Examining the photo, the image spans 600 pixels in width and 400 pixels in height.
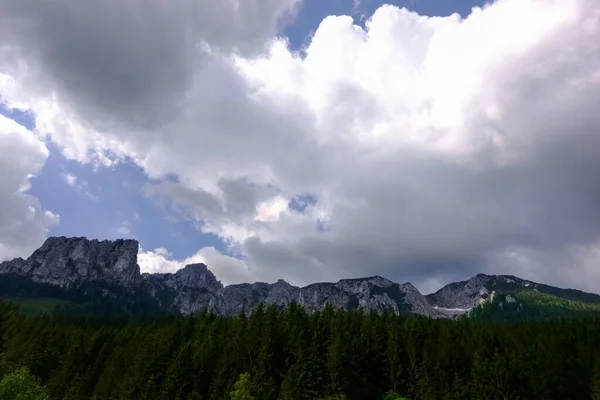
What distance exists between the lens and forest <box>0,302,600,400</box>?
3209 inches

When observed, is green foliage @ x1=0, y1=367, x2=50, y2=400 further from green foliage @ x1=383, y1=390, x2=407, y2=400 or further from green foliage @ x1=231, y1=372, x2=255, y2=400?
green foliage @ x1=383, y1=390, x2=407, y2=400

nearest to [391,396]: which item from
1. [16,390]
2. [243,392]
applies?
[243,392]

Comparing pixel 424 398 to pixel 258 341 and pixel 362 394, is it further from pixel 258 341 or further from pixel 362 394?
pixel 258 341

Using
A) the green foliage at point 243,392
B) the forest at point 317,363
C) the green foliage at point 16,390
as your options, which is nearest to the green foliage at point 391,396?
the forest at point 317,363

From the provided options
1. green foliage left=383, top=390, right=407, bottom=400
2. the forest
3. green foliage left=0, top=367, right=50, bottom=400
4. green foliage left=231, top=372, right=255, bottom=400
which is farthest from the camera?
green foliage left=383, top=390, right=407, bottom=400

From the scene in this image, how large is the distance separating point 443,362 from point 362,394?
20.8 meters

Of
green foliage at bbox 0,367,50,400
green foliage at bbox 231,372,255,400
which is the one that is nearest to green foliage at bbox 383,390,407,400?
green foliage at bbox 231,372,255,400

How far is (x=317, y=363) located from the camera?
94.1 meters

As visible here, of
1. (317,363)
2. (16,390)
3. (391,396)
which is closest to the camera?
(16,390)

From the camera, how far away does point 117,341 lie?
126438 mm

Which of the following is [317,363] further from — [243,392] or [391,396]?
[243,392]

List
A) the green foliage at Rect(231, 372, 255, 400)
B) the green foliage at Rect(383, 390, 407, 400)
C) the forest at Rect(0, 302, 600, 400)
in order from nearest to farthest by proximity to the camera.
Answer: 1. the green foliage at Rect(231, 372, 255, 400)
2. the forest at Rect(0, 302, 600, 400)
3. the green foliage at Rect(383, 390, 407, 400)

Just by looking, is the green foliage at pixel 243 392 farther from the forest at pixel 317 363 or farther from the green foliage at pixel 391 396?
the green foliage at pixel 391 396

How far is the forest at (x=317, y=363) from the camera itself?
81500 mm
